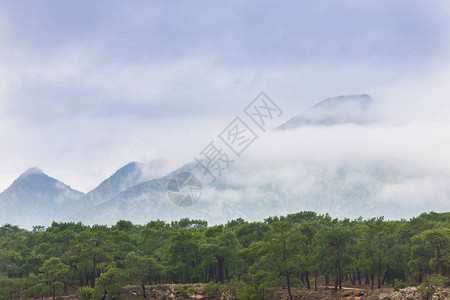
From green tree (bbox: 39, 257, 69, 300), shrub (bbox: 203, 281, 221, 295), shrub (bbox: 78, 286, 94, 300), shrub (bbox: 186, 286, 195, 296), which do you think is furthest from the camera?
green tree (bbox: 39, 257, 69, 300)

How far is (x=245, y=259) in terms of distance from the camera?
6825 cm

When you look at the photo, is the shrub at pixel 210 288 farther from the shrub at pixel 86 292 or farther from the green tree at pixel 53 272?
the green tree at pixel 53 272

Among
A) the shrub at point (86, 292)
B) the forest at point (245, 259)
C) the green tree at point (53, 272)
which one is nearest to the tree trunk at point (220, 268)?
the forest at point (245, 259)

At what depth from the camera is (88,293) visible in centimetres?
6109

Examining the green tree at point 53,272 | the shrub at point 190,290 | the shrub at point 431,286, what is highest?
the green tree at point 53,272

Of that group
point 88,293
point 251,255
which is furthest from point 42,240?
point 251,255

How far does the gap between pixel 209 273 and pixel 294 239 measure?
26009 mm

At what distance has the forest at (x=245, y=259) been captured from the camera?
5731 cm

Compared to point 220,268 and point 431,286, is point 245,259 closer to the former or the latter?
point 220,268

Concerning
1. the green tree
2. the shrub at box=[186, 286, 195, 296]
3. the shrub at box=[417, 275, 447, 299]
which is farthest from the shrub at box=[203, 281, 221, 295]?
the shrub at box=[417, 275, 447, 299]

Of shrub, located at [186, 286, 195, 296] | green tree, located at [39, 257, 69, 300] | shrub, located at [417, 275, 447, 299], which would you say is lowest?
shrub, located at [186, 286, 195, 296]

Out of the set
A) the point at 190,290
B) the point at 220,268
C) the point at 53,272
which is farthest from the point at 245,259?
the point at 53,272

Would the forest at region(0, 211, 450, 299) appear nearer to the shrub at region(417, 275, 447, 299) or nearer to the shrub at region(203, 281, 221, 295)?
the shrub at region(203, 281, 221, 295)

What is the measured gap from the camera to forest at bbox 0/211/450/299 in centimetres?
5731
